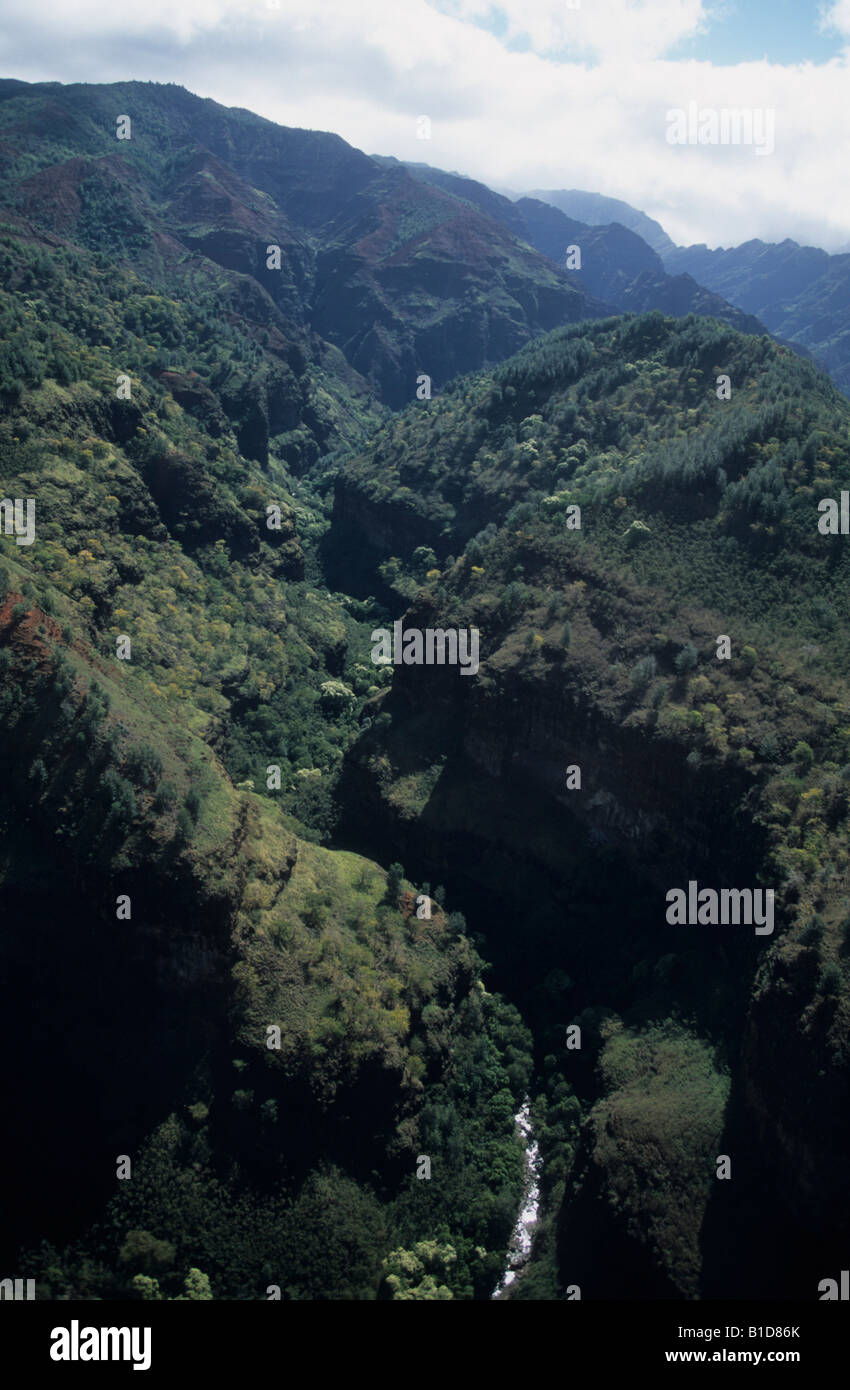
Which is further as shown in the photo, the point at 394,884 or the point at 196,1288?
the point at 394,884

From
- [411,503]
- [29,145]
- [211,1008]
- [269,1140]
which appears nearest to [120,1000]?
[211,1008]

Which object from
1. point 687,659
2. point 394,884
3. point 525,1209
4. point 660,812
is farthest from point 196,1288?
point 687,659

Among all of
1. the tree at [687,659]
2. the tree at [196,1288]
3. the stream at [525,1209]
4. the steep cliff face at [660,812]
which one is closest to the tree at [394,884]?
the steep cliff face at [660,812]

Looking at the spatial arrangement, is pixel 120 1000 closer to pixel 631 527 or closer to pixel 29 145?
pixel 631 527

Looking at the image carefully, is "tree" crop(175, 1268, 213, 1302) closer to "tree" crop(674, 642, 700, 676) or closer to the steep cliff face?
the steep cliff face

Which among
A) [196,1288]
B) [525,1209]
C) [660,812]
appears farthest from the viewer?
[660,812]

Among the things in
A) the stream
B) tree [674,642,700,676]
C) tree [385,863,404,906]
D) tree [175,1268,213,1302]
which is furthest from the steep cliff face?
tree [175,1268,213,1302]

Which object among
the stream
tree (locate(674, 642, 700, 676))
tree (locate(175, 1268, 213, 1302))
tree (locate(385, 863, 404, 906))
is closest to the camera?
tree (locate(175, 1268, 213, 1302))

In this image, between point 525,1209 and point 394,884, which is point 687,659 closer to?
point 394,884
